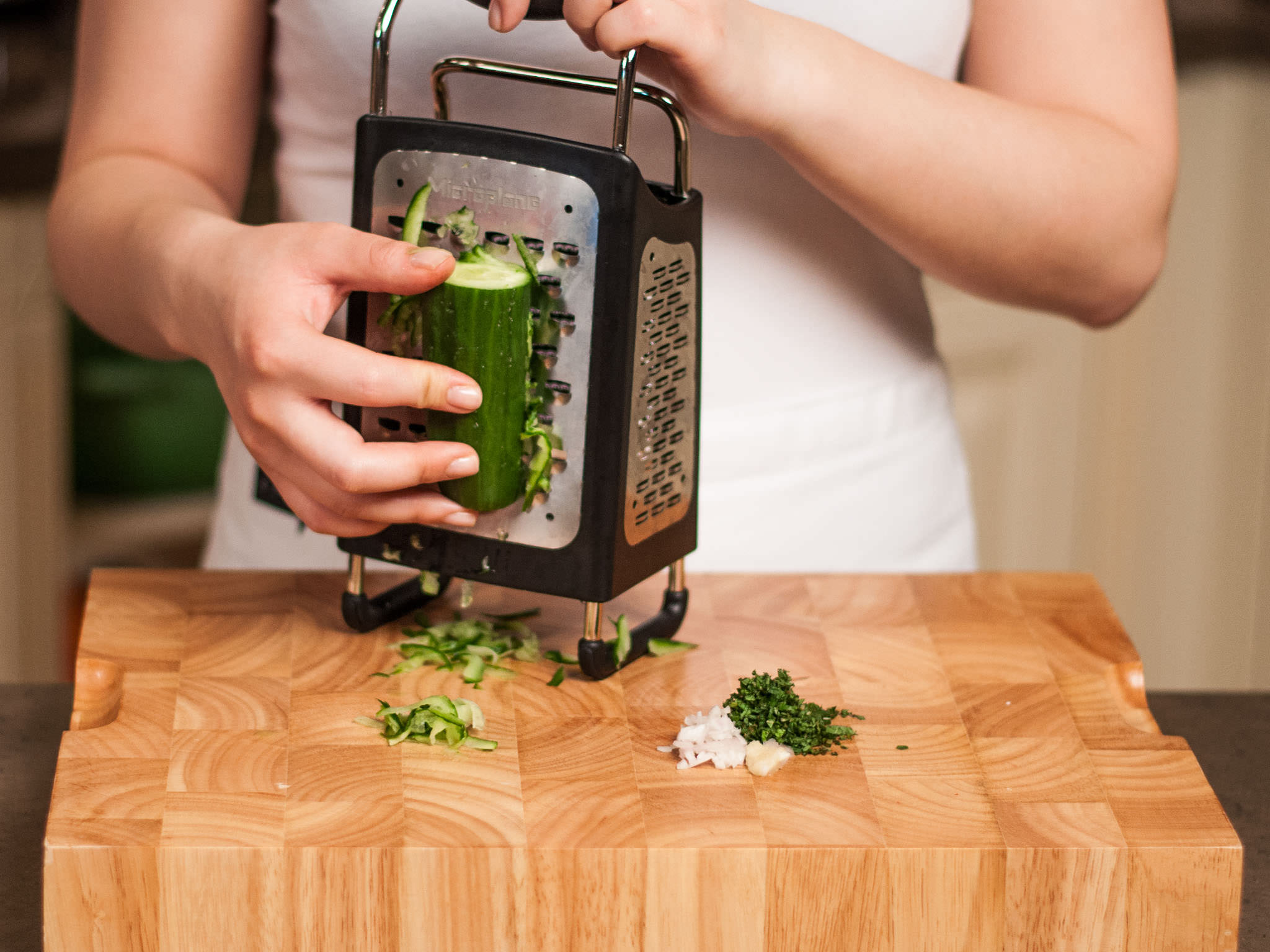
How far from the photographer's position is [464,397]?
88cm

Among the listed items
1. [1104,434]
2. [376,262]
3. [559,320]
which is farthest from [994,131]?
[1104,434]

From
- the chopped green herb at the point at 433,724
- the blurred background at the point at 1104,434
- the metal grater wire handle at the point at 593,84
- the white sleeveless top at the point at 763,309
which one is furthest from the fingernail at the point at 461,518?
the blurred background at the point at 1104,434

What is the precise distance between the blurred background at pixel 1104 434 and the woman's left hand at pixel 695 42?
5.06ft

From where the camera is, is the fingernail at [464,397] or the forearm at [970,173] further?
the forearm at [970,173]

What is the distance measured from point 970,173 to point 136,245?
60 cm

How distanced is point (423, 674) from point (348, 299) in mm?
257

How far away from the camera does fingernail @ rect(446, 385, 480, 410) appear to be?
2.89 ft

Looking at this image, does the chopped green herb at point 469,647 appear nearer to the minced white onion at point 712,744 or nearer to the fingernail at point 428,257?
the minced white onion at point 712,744

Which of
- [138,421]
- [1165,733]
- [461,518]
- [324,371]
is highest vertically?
[324,371]

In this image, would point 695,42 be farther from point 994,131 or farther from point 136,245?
point 136,245

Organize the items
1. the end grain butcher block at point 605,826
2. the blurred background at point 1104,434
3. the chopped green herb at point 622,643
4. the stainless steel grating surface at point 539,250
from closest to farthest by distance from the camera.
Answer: the end grain butcher block at point 605,826, the stainless steel grating surface at point 539,250, the chopped green herb at point 622,643, the blurred background at point 1104,434

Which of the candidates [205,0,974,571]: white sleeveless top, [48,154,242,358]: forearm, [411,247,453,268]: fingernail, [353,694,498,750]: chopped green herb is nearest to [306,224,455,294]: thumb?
[411,247,453,268]: fingernail

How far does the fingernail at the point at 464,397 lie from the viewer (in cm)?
88

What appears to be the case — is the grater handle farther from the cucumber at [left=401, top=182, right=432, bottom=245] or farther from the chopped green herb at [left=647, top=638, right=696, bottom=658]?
the chopped green herb at [left=647, top=638, right=696, bottom=658]
